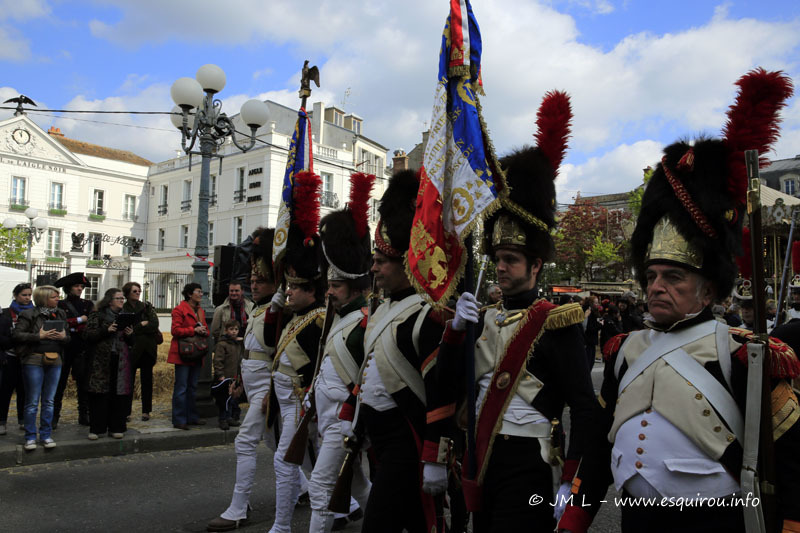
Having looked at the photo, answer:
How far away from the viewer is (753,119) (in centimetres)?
237

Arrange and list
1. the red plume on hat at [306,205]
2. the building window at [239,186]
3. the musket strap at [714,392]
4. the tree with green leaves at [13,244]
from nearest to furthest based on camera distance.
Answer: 1. the musket strap at [714,392]
2. the red plume on hat at [306,205]
3. the tree with green leaves at [13,244]
4. the building window at [239,186]

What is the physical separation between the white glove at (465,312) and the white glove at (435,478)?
2.26 feet

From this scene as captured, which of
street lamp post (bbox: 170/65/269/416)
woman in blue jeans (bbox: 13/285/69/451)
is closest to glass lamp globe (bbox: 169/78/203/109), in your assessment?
street lamp post (bbox: 170/65/269/416)

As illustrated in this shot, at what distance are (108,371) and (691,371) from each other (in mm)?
7503

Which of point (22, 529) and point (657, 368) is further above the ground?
point (657, 368)

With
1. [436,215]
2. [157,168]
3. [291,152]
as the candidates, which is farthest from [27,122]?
[436,215]

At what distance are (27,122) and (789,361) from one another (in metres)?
49.9

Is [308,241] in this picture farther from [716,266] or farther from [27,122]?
[27,122]

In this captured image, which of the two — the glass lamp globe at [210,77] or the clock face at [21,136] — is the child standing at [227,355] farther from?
the clock face at [21,136]

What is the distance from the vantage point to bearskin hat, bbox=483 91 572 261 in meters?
3.12

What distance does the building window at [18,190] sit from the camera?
4178cm

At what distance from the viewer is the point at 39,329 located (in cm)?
754

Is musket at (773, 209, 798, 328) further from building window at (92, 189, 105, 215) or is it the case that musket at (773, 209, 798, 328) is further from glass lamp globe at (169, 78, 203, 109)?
building window at (92, 189, 105, 215)

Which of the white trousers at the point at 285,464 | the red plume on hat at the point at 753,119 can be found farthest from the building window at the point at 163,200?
the red plume on hat at the point at 753,119
